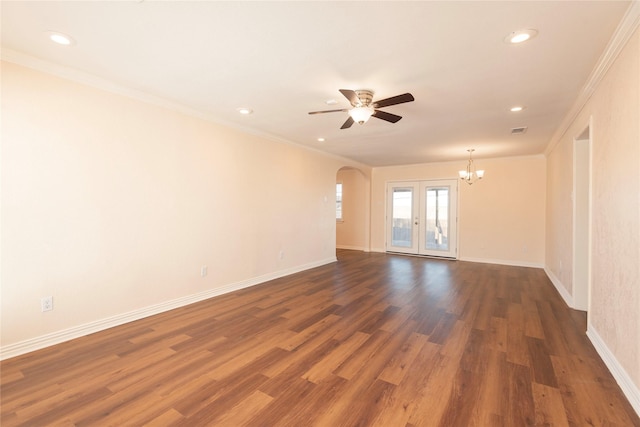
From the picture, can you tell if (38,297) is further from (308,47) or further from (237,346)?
(308,47)

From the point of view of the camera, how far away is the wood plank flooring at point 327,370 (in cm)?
183

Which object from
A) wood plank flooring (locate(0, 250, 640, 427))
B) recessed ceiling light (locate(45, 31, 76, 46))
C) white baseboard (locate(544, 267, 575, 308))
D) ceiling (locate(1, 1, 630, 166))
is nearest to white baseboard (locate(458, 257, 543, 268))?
white baseboard (locate(544, 267, 575, 308))

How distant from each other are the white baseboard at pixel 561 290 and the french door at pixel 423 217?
89.6 inches

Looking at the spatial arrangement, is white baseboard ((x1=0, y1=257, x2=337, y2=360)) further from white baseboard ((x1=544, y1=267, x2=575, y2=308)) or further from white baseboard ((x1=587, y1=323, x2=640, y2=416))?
white baseboard ((x1=544, y1=267, x2=575, y2=308))

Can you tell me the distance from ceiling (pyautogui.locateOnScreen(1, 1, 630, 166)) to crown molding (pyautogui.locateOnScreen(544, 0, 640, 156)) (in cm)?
5

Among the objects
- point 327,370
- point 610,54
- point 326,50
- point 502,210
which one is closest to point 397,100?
point 326,50

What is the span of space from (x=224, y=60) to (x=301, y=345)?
9.05 ft

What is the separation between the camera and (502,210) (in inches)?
273

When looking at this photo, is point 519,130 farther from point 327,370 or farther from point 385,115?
point 327,370

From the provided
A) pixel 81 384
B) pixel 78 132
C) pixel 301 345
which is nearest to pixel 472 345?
pixel 301 345

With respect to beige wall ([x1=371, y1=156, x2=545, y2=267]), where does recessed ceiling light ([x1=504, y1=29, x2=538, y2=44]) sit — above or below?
above

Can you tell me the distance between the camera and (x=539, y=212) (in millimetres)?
6559

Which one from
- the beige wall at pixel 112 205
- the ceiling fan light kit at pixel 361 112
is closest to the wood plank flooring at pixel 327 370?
the beige wall at pixel 112 205

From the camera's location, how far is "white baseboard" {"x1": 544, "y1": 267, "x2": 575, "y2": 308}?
391 cm
